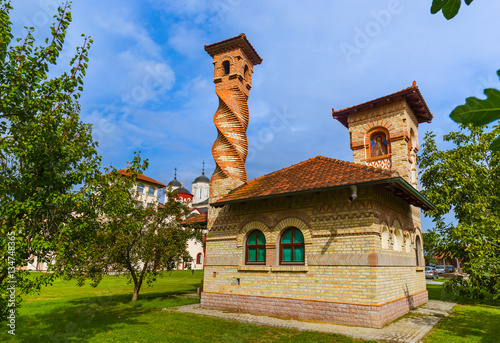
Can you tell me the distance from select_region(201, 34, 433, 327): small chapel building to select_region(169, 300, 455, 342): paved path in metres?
0.43

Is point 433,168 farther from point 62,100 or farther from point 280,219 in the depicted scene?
point 62,100

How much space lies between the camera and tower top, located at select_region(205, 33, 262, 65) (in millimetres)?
14935

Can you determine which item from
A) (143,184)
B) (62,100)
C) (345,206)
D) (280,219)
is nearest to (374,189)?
(345,206)

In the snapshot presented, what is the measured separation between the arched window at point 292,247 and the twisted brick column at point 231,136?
378 centimetres

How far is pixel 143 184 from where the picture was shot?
146 feet

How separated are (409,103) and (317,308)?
10365 millimetres

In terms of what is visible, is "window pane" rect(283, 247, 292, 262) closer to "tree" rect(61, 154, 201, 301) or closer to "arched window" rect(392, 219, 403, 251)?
"arched window" rect(392, 219, 403, 251)

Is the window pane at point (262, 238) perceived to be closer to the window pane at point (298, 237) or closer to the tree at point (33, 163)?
the window pane at point (298, 237)

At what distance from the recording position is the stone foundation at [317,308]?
9245 millimetres

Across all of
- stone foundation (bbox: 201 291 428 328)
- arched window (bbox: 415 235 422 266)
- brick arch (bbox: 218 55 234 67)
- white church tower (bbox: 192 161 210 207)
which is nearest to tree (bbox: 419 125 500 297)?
arched window (bbox: 415 235 422 266)

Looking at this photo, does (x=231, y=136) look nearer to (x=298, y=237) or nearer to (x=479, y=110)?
(x=298, y=237)

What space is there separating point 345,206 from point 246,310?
17.6ft

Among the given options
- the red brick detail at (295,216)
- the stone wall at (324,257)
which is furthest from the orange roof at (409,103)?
the red brick detail at (295,216)

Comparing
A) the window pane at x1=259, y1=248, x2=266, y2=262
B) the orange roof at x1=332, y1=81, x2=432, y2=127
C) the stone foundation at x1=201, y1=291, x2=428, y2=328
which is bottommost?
the stone foundation at x1=201, y1=291, x2=428, y2=328
